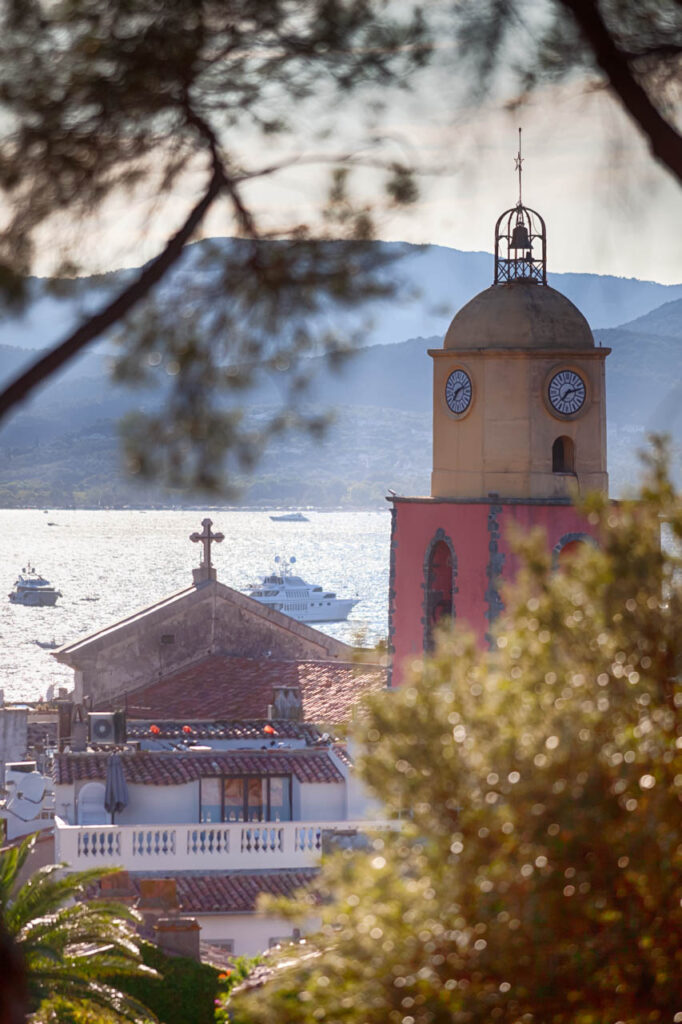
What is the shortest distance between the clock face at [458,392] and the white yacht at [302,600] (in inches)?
4806

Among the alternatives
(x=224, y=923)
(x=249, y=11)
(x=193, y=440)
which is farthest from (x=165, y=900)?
(x=249, y=11)

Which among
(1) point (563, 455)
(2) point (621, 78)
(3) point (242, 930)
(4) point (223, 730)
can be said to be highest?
(1) point (563, 455)

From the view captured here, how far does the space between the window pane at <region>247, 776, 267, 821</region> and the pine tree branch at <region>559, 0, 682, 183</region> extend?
52.3ft

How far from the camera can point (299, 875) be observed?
20750 mm

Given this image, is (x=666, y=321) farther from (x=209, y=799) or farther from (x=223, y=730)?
(x=209, y=799)

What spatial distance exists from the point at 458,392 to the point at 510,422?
100cm

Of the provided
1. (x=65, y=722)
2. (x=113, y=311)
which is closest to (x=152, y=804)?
(x=65, y=722)

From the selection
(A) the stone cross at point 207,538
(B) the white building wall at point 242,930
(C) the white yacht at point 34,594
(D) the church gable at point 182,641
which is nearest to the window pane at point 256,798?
(B) the white building wall at point 242,930

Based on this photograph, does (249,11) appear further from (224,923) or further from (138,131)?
(224,923)

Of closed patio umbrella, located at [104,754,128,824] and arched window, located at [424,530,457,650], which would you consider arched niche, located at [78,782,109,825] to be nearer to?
closed patio umbrella, located at [104,754,128,824]

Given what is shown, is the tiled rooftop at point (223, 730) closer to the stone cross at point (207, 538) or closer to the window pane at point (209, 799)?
the window pane at point (209, 799)

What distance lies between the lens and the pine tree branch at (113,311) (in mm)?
6438

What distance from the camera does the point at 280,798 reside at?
22.1 metres

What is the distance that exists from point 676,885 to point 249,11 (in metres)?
4.01
